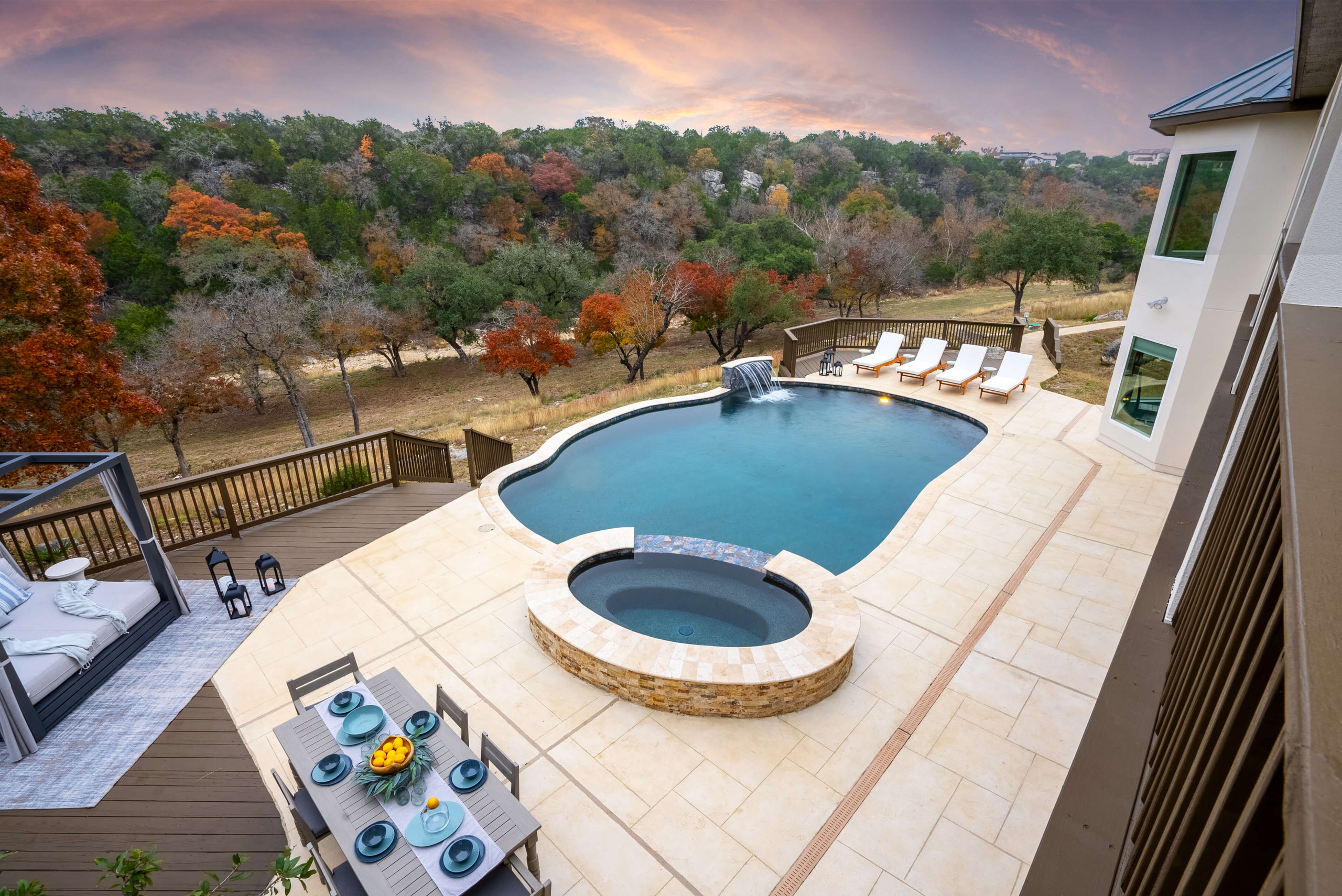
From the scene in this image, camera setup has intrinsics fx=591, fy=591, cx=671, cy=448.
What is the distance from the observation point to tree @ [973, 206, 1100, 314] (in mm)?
19562

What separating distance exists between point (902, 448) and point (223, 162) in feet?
124

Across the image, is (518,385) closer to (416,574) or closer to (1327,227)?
(416,574)

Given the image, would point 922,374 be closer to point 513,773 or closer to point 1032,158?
point 513,773

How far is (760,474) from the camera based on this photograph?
33.8 feet

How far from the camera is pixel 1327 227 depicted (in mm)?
2557

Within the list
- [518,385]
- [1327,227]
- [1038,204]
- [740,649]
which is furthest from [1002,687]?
[1038,204]

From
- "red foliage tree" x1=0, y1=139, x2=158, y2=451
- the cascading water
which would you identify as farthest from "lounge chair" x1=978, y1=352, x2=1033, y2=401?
"red foliage tree" x1=0, y1=139, x2=158, y2=451

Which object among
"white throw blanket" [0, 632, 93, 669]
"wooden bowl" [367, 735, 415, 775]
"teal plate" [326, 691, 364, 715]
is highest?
"wooden bowl" [367, 735, 415, 775]

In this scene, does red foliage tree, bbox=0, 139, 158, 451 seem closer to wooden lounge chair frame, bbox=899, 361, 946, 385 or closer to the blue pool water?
the blue pool water

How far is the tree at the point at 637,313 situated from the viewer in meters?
20.2

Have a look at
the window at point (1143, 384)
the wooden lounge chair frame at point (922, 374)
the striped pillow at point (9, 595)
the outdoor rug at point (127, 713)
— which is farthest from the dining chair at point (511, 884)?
the wooden lounge chair frame at point (922, 374)

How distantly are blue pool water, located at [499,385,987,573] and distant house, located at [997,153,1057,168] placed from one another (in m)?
61.8

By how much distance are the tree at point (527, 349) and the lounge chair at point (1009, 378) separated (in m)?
13.2

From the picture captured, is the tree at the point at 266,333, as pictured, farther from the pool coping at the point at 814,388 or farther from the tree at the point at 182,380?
the pool coping at the point at 814,388
